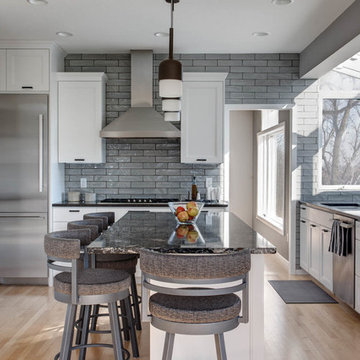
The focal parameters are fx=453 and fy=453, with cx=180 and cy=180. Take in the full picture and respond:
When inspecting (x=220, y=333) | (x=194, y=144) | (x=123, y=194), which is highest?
(x=194, y=144)

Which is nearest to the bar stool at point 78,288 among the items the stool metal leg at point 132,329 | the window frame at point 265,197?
the stool metal leg at point 132,329

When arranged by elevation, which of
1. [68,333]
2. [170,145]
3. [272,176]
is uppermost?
[170,145]

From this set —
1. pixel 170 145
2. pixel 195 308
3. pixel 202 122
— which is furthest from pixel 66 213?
pixel 195 308

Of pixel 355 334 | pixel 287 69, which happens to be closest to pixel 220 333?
pixel 355 334

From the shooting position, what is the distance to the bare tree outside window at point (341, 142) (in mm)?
5648

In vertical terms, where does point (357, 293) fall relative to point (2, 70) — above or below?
below

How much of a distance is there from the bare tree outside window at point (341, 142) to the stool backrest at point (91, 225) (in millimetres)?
3324

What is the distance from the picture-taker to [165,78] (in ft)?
10.4

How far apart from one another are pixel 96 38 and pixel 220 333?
3.98 metres

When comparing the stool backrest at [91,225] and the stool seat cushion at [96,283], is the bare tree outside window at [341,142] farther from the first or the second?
the stool seat cushion at [96,283]

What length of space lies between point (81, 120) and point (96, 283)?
3301mm

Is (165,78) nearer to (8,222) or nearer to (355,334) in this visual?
(355,334)

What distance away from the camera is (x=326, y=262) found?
15.1 ft

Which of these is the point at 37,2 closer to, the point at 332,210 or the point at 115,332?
the point at 115,332
